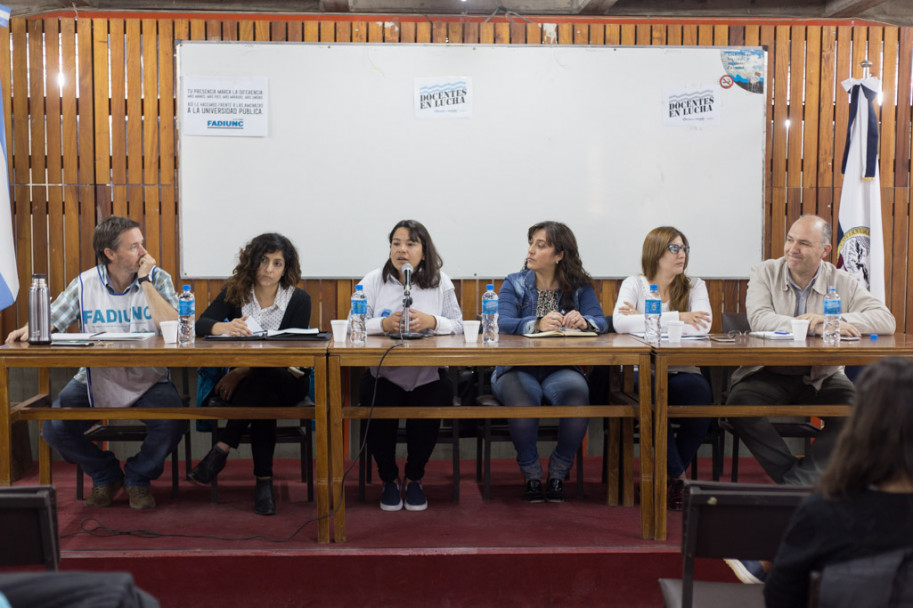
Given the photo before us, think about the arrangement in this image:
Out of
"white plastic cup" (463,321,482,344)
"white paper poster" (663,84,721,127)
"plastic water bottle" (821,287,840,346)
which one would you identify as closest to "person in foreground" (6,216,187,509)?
"white plastic cup" (463,321,482,344)

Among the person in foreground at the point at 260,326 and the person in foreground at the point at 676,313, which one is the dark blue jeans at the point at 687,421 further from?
the person in foreground at the point at 260,326

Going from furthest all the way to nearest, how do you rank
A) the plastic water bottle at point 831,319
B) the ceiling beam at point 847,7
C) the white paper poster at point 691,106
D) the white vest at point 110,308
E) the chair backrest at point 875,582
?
the ceiling beam at point 847,7 < the white paper poster at point 691,106 < the white vest at point 110,308 < the plastic water bottle at point 831,319 < the chair backrest at point 875,582

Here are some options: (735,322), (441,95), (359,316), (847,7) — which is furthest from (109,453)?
(847,7)

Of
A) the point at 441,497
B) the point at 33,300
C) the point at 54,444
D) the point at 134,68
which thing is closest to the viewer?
the point at 33,300

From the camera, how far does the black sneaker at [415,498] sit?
3281mm

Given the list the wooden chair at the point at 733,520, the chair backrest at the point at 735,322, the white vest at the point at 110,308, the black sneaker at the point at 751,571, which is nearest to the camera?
the wooden chair at the point at 733,520

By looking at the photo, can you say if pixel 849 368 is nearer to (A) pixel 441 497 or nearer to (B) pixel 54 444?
(A) pixel 441 497

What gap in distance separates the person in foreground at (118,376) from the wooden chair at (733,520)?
2416mm

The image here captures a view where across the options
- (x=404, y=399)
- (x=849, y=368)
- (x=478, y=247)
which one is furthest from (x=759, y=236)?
(x=404, y=399)

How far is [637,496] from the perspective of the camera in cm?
349

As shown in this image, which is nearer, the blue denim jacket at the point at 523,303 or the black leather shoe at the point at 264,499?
the black leather shoe at the point at 264,499

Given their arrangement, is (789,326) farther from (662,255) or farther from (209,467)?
(209,467)

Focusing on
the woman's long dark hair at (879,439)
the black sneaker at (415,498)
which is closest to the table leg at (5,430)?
the black sneaker at (415,498)

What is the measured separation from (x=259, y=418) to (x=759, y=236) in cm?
344
